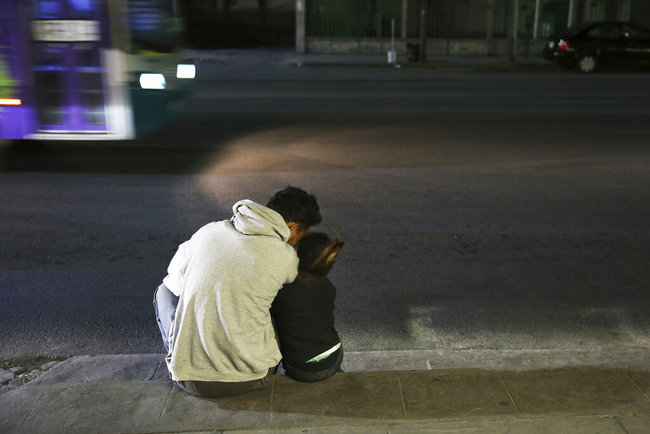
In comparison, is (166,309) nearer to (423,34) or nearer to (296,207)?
(296,207)

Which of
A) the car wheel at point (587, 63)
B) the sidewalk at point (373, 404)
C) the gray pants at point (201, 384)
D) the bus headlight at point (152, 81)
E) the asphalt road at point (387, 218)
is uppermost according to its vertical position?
the bus headlight at point (152, 81)

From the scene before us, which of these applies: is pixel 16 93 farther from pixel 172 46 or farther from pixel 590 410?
pixel 590 410

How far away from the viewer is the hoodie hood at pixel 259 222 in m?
3.29

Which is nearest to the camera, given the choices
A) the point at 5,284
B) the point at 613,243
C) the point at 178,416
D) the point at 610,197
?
the point at 178,416

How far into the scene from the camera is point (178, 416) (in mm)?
3330

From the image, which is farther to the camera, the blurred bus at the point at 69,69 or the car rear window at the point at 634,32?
the car rear window at the point at 634,32

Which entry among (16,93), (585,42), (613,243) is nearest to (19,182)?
(16,93)

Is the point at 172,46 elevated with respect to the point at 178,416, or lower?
elevated

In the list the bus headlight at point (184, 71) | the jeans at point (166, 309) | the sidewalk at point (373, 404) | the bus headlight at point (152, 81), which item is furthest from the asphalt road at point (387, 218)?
the bus headlight at point (184, 71)

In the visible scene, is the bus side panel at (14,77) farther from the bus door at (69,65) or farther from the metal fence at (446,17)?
the metal fence at (446,17)

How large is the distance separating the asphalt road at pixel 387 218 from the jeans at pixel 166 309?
910mm

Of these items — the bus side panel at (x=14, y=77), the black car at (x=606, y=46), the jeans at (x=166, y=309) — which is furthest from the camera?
the black car at (x=606, y=46)

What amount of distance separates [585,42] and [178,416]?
77.7 feet

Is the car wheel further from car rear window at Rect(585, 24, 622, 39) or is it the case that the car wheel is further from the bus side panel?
the bus side panel
